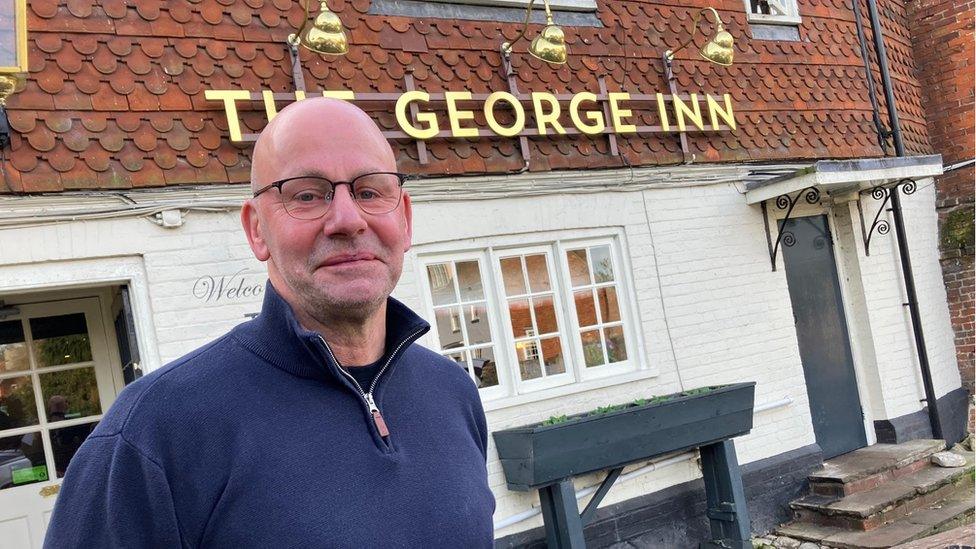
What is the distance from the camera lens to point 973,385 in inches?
369

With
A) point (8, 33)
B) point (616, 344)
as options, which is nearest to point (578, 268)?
point (616, 344)

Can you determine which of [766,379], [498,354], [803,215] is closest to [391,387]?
[498,354]

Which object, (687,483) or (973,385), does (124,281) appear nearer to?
(687,483)

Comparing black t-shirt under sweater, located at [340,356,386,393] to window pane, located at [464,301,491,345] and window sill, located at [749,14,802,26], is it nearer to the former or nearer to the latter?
window pane, located at [464,301,491,345]

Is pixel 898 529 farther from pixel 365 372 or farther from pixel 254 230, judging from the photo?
pixel 254 230

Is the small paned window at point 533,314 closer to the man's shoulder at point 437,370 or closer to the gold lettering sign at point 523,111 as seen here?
the gold lettering sign at point 523,111

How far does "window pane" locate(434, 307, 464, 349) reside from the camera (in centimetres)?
622

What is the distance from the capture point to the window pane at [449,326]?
245 inches

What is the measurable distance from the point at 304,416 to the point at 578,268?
17.4ft

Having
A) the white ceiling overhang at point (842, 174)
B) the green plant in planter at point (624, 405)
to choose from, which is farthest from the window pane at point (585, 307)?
the white ceiling overhang at point (842, 174)

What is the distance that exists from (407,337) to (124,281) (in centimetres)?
371

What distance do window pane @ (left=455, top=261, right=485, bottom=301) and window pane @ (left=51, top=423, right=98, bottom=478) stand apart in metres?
2.76

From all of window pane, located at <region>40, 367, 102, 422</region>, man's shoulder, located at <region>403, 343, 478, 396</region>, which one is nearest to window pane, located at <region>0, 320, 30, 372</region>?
window pane, located at <region>40, 367, 102, 422</region>

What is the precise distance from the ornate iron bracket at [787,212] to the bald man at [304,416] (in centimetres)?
628
